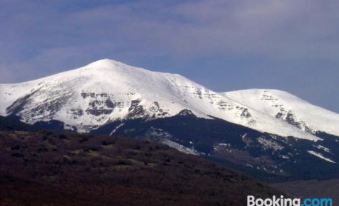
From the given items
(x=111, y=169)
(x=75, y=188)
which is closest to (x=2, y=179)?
(x=75, y=188)

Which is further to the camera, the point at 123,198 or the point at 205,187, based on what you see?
the point at 205,187

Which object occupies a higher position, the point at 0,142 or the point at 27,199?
the point at 0,142

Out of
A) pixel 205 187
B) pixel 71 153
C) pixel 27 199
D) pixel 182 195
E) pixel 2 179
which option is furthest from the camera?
pixel 71 153

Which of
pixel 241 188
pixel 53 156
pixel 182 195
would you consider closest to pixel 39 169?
pixel 53 156

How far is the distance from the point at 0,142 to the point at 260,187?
200 feet

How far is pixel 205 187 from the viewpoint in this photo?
583ft

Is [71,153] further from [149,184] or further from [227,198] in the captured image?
[227,198]

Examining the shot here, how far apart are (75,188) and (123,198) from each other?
27.6 feet

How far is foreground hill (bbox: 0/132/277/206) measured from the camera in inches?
5148

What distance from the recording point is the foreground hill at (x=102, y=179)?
13075 centimetres

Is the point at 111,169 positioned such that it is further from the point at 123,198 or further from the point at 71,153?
the point at 123,198

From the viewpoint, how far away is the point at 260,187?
653ft

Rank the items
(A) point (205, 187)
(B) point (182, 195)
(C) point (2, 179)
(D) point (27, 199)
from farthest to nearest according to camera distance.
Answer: (A) point (205, 187) → (B) point (182, 195) → (C) point (2, 179) → (D) point (27, 199)

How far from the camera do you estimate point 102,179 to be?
540ft
